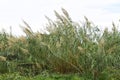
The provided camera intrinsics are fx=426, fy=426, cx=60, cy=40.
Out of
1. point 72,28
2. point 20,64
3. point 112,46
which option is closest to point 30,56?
point 20,64

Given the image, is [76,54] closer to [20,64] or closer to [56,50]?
[56,50]

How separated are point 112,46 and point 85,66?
1010 millimetres

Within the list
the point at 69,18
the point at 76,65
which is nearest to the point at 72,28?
→ the point at 69,18

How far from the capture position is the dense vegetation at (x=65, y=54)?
29.2ft

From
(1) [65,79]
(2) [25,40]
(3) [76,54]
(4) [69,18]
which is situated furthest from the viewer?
(2) [25,40]

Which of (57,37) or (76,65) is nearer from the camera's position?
(76,65)

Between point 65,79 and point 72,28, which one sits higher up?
point 72,28

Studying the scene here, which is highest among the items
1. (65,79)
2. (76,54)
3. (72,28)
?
(72,28)

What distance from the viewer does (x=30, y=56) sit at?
10.3 metres

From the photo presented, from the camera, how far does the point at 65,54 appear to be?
31.0 feet

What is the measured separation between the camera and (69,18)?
10000 mm

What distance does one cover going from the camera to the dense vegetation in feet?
29.2

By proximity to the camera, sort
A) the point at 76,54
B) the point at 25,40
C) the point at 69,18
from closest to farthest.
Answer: the point at 76,54
the point at 69,18
the point at 25,40

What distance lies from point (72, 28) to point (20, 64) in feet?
5.45
